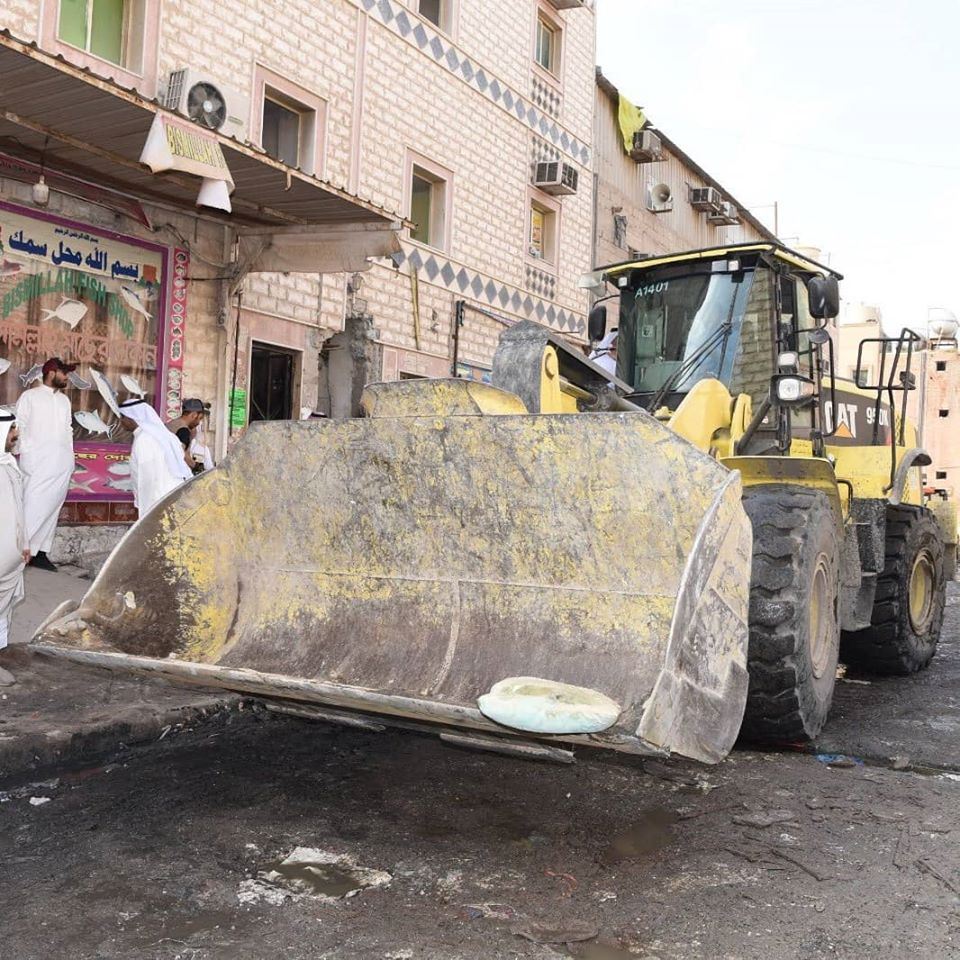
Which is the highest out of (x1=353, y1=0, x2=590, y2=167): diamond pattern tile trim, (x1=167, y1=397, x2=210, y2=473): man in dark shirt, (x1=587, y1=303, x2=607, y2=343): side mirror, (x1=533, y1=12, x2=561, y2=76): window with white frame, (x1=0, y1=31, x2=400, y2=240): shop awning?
(x1=533, y1=12, x2=561, y2=76): window with white frame

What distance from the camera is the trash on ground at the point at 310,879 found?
3.10m

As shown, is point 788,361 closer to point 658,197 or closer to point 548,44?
→ point 548,44

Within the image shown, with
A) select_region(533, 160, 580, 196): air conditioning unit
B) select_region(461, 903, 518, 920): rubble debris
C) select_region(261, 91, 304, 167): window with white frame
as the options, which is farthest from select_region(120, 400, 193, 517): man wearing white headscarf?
select_region(533, 160, 580, 196): air conditioning unit

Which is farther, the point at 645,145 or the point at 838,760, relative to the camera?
the point at 645,145

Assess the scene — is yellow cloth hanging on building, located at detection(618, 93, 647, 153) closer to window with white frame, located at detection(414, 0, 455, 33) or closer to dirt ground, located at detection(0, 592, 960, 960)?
window with white frame, located at detection(414, 0, 455, 33)

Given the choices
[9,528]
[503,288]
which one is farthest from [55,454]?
[503,288]

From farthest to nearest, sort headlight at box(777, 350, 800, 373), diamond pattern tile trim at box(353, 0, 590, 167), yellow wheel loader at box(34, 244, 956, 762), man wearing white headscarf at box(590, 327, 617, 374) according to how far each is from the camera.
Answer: diamond pattern tile trim at box(353, 0, 590, 167) < man wearing white headscarf at box(590, 327, 617, 374) < headlight at box(777, 350, 800, 373) < yellow wheel loader at box(34, 244, 956, 762)

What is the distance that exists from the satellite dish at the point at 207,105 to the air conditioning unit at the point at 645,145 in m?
11.9

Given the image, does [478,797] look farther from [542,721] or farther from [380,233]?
Result: [380,233]

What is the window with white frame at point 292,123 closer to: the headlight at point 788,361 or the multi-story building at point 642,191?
the headlight at point 788,361

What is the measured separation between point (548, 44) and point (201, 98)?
9.44m

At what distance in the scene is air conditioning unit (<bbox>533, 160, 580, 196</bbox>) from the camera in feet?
52.7

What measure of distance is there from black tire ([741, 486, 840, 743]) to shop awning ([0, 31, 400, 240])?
200 inches

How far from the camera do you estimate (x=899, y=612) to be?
6859 mm
